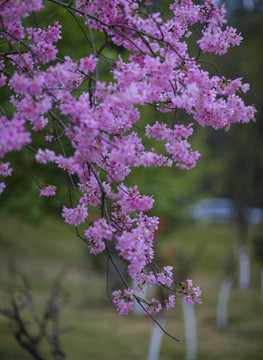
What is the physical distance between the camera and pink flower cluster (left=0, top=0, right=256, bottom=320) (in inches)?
66.8

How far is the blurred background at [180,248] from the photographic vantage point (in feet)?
24.5

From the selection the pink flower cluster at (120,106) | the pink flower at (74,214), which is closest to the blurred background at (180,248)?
the pink flower cluster at (120,106)

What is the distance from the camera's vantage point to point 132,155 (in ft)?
5.78

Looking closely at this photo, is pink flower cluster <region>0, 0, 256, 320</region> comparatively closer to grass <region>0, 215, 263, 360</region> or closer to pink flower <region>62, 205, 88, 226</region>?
pink flower <region>62, 205, 88, 226</region>

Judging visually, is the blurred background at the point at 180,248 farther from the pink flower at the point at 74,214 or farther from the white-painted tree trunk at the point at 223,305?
the pink flower at the point at 74,214

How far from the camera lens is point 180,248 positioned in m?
17.0

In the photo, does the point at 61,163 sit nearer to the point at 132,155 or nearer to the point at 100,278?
the point at 132,155

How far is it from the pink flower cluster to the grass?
4328mm

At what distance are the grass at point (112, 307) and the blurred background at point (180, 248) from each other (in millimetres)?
33

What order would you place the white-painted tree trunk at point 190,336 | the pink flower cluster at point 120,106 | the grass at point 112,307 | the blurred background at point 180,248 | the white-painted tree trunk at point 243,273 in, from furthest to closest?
the white-painted tree trunk at point 243,273 → the grass at point 112,307 → the white-painted tree trunk at point 190,336 → the blurred background at point 180,248 → the pink flower cluster at point 120,106

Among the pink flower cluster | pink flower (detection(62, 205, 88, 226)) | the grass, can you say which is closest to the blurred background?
the grass

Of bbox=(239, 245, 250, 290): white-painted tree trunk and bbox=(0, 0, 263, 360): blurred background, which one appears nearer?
bbox=(0, 0, 263, 360): blurred background

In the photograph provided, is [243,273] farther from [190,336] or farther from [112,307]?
[190,336]

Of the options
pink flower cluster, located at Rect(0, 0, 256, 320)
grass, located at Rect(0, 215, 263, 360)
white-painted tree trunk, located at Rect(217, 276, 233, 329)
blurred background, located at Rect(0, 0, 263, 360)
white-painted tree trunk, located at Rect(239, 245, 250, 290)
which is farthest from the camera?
white-painted tree trunk, located at Rect(239, 245, 250, 290)
